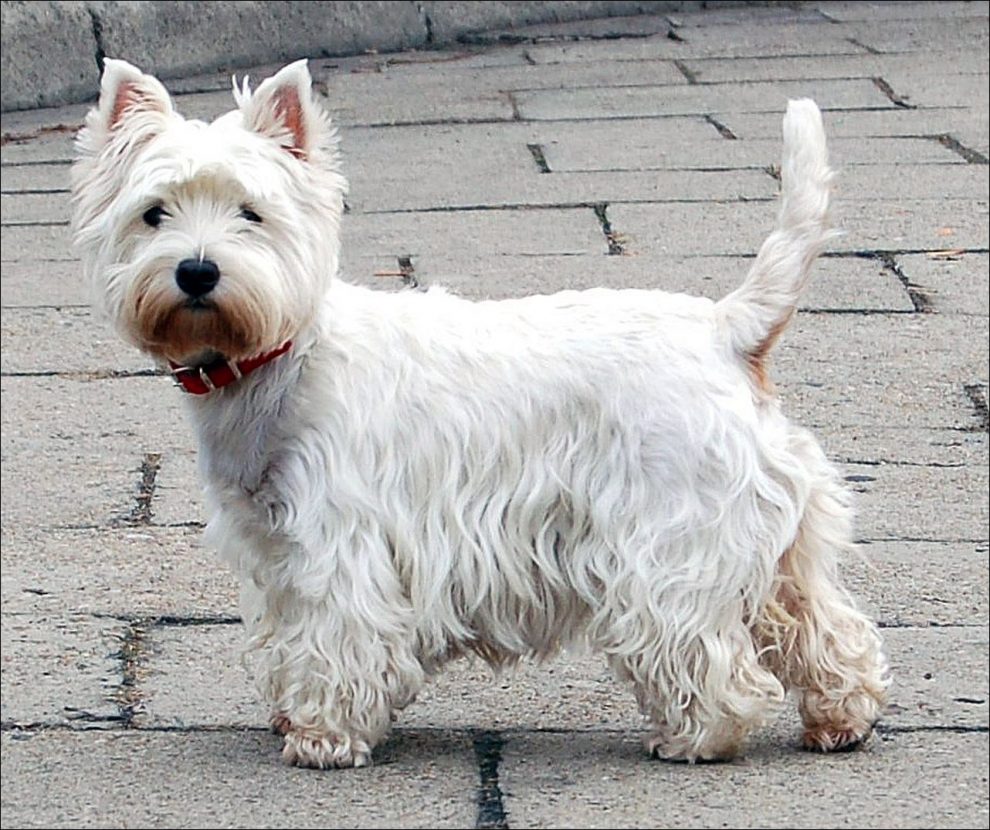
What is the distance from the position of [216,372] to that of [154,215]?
1.04 feet

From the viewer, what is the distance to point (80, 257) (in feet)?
12.1

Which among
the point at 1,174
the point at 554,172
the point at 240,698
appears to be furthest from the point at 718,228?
the point at 240,698

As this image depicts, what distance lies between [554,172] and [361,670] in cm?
540

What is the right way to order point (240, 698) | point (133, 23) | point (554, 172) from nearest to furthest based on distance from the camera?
point (240, 698) → point (554, 172) → point (133, 23)

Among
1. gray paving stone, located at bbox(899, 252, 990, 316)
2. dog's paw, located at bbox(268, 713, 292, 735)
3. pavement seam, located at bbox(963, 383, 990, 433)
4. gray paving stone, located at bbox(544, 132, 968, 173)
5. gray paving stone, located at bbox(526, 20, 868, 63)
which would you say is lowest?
gray paving stone, located at bbox(526, 20, 868, 63)

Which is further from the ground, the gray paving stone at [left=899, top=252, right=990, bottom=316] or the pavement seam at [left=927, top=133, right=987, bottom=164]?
the gray paving stone at [left=899, top=252, right=990, bottom=316]

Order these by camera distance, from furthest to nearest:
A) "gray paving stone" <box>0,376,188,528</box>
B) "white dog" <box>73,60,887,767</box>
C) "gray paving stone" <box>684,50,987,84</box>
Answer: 1. "gray paving stone" <box>684,50,987,84</box>
2. "gray paving stone" <box>0,376,188,528</box>
3. "white dog" <box>73,60,887,767</box>

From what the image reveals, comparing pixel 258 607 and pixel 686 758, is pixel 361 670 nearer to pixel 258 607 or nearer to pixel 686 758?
pixel 258 607

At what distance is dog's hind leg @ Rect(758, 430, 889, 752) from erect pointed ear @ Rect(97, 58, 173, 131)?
1317 mm

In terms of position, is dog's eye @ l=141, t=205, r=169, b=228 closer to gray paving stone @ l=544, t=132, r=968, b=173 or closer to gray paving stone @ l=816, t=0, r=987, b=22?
gray paving stone @ l=544, t=132, r=968, b=173

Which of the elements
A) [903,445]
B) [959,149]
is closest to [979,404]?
[903,445]

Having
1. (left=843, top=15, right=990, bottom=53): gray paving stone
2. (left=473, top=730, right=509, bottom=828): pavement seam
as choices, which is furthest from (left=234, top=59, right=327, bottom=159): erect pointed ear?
(left=843, top=15, right=990, bottom=53): gray paving stone

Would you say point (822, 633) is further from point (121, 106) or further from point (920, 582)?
point (121, 106)

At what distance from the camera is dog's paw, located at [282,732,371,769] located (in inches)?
148
